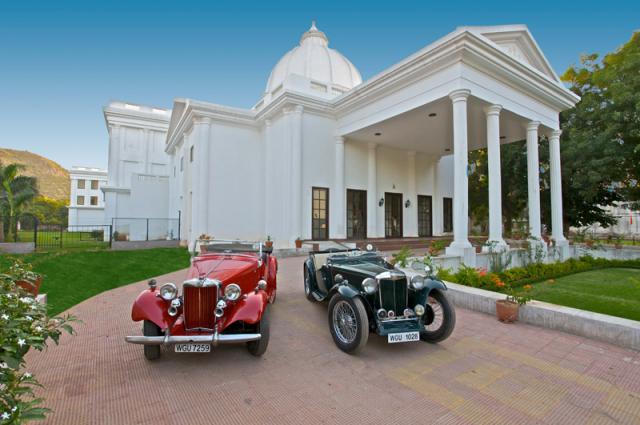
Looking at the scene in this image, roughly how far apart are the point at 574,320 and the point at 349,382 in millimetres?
3303

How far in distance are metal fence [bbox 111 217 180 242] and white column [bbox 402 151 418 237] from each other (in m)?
13.3

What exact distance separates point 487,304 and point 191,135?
1378cm

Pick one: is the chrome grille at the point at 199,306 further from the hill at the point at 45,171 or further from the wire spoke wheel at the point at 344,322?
the hill at the point at 45,171

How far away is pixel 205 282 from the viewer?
3.23m

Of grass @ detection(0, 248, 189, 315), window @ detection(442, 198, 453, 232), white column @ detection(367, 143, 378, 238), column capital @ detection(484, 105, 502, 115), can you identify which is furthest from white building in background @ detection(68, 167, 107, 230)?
column capital @ detection(484, 105, 502, 115)

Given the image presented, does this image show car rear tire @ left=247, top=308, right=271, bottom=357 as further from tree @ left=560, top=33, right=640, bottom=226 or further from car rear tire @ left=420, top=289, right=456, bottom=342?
tree @ left=560, top=33, right=640, bottom=226

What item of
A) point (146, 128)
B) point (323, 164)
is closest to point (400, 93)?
point (323, 164)

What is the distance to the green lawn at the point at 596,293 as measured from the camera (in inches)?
212

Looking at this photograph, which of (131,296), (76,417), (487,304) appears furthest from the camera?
(131,296)

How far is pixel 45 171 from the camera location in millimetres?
124188

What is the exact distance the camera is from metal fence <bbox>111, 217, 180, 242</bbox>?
1898 centimetres

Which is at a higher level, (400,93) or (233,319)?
(400,93)

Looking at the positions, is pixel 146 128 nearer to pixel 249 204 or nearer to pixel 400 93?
pixel 249 204

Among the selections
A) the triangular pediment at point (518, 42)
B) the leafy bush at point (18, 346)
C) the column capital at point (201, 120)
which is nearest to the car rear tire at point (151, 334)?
the leafy bush at point (18, 346)
